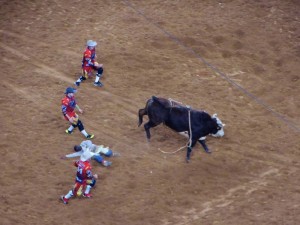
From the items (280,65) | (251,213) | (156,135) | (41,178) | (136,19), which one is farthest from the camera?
(136,19)

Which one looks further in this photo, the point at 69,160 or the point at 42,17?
the point at 42,17

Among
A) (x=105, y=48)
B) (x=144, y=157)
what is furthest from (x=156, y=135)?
(x=105, y=48)

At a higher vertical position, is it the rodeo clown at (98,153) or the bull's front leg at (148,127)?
the bull's front leg at (148,127)

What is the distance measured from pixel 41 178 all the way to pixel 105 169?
5.81 ft

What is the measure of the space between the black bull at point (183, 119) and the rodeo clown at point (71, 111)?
201cm

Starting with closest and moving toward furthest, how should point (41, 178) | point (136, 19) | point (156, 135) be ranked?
point (41, 178)
point (156, 135)
point (136, 19)

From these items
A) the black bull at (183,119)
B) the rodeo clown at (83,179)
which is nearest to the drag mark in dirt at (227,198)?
the black bull at (183,119)

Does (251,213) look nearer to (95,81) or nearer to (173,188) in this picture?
(173,188)

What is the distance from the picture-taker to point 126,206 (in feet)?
52.0

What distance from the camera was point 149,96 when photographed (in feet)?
65.5

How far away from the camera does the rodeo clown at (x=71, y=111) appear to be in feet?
57.9

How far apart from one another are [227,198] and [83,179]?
3.83 metres

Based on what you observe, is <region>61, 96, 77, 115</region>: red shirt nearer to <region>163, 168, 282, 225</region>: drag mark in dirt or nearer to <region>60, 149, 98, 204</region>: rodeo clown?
<region>60, 149, 98, 204</region>: rodeo clown

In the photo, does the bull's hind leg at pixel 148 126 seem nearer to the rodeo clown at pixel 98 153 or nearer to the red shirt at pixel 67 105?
the rodeo clown at pixel 98 153
